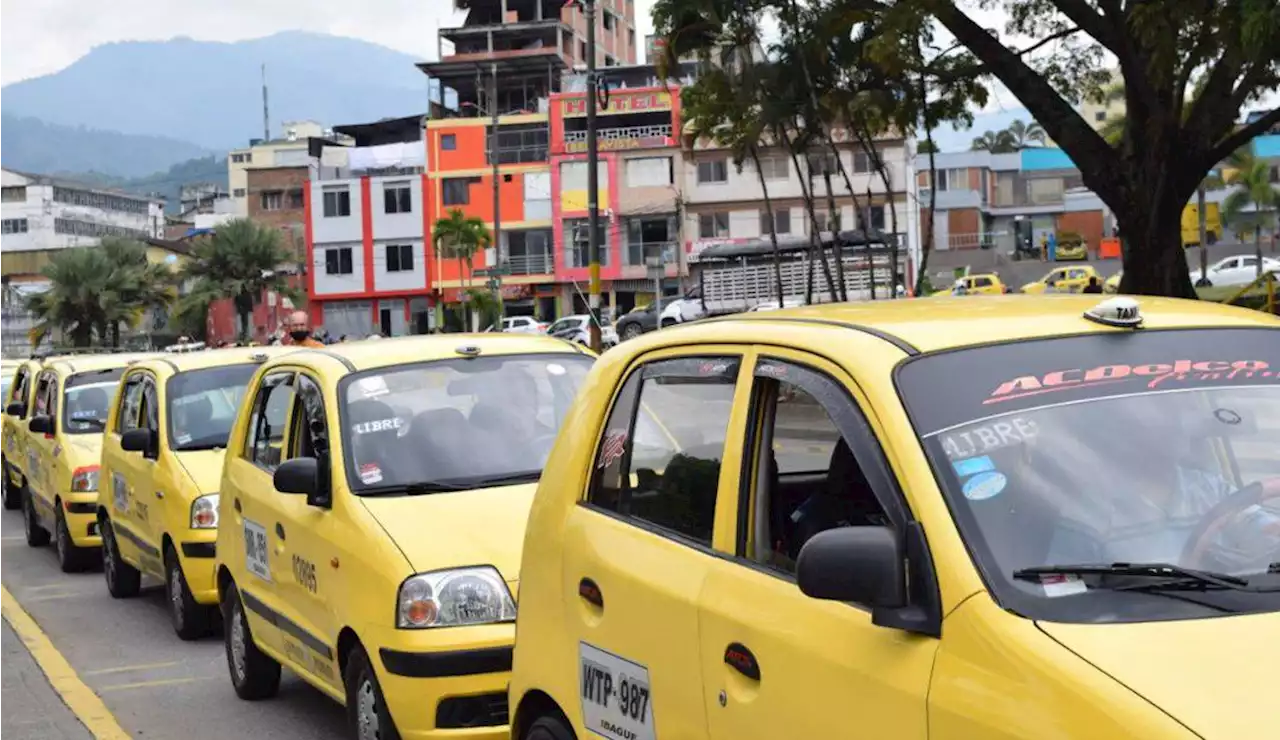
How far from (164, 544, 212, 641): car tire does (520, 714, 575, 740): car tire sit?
596 cm

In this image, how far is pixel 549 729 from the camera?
467 cm

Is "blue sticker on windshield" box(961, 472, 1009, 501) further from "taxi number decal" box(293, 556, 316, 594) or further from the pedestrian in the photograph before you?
the pedestrian

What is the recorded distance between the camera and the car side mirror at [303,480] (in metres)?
6.89

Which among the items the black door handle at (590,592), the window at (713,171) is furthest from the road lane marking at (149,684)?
the window at (713,171)

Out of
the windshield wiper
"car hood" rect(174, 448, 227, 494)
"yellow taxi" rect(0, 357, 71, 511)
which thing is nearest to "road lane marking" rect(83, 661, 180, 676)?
"car hood" rect(174, 448, 227, 494)

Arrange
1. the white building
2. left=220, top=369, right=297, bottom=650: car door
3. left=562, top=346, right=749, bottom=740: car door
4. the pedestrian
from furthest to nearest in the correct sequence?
the white building, the pedestrian, left=220, top=369, right=297, bottom=650: car door, left=562, top=346, right=749, bottom=740: car door

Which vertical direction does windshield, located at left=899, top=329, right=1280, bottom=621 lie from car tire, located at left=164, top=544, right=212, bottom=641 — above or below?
above

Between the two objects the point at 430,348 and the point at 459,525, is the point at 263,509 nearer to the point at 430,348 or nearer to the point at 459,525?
the point at 430,348

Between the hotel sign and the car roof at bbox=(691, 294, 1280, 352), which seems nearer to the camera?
the car roof at bbox=(691, 294, 1280, 352)

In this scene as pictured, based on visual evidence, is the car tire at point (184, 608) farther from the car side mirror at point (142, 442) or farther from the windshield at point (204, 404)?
the windshield at point (204, 404)

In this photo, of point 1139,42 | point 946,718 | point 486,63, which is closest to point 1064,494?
point 946,718

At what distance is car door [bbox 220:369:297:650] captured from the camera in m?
7.61

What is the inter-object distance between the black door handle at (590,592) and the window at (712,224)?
66694 mm

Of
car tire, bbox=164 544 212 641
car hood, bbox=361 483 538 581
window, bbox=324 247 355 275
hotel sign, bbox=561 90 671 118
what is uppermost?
hotel sign, bbox=561 90 671 118
